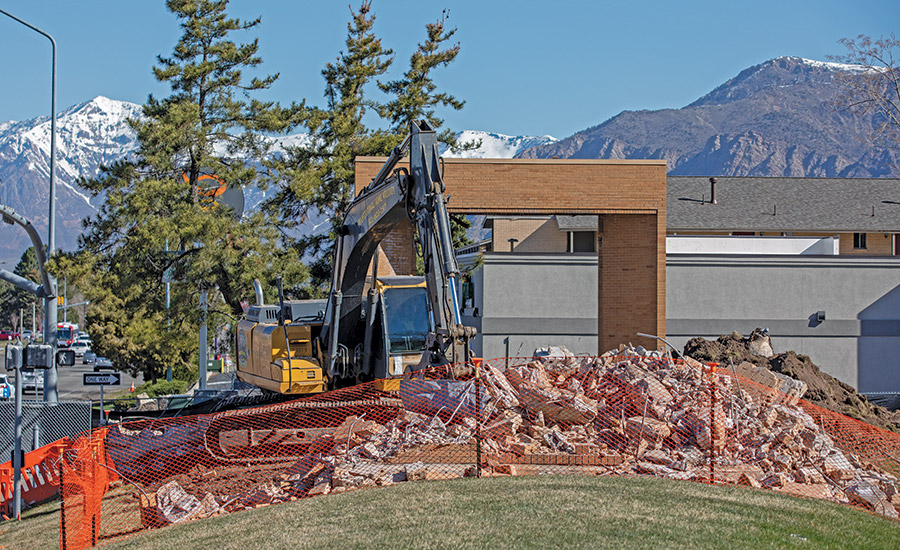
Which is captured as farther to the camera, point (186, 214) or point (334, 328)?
point (186, 214)

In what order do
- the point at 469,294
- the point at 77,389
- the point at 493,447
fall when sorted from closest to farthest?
the point at 493,447, the point at 469,294, the point at 77,389

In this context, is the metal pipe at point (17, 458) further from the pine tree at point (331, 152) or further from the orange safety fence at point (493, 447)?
the pine tree at point (331, 152)

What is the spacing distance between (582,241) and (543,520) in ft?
120

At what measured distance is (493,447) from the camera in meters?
12.3

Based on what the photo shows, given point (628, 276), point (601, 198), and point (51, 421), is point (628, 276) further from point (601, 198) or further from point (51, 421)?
point (51, 421)

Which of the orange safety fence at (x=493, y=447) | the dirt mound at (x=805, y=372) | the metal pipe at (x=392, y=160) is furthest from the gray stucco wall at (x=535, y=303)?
the orange safety fence at (x=493, y=447)

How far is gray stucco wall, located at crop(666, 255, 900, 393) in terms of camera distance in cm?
3159

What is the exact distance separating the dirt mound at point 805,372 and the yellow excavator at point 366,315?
20.7 feet

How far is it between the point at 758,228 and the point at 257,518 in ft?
120

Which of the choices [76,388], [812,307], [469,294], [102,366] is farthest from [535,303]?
[76,388]

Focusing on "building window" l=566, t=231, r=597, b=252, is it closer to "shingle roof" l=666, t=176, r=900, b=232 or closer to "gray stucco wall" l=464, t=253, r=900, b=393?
"shingle roof" l=666, t=176, r=900, b=232

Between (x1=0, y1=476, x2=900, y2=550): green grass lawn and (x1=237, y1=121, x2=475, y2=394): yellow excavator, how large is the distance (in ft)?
10.6

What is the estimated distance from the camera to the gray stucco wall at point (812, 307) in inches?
1244

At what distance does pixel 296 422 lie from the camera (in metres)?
14.9
